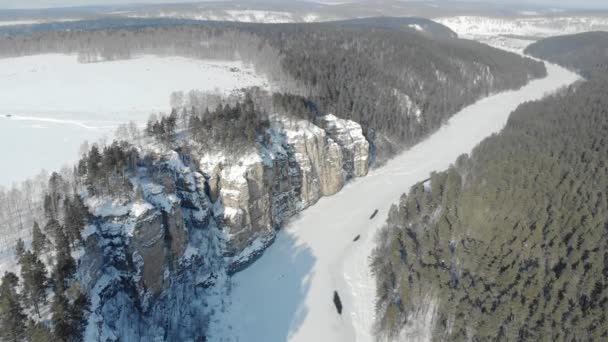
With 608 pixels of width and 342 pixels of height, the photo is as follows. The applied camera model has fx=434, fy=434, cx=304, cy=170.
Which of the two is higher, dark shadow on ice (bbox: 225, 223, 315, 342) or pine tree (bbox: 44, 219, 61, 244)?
pine tree (bbox: 44, 219, 61, 244)

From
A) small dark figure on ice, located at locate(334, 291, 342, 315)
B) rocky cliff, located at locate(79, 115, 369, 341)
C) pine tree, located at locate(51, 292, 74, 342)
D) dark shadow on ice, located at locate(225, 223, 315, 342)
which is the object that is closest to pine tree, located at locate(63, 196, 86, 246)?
rocky cliff, located at locate(79, 115, 369, 341)

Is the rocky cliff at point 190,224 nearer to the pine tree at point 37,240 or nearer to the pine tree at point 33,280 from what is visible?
the pine tree at point 37,240

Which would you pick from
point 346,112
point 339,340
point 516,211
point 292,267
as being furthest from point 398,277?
point 346,112

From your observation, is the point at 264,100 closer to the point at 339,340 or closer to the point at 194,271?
the point at 194,271

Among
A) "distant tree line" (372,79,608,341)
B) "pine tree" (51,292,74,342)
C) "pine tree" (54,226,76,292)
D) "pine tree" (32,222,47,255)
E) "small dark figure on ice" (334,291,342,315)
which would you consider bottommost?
"small dark figure on ice" (334,291,342,315)

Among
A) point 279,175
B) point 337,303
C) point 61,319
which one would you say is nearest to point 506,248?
point 337,303

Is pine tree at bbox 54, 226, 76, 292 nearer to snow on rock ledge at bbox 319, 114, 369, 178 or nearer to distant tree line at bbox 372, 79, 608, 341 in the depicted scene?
distant tree line at bbox 372, 79, 608, 341
